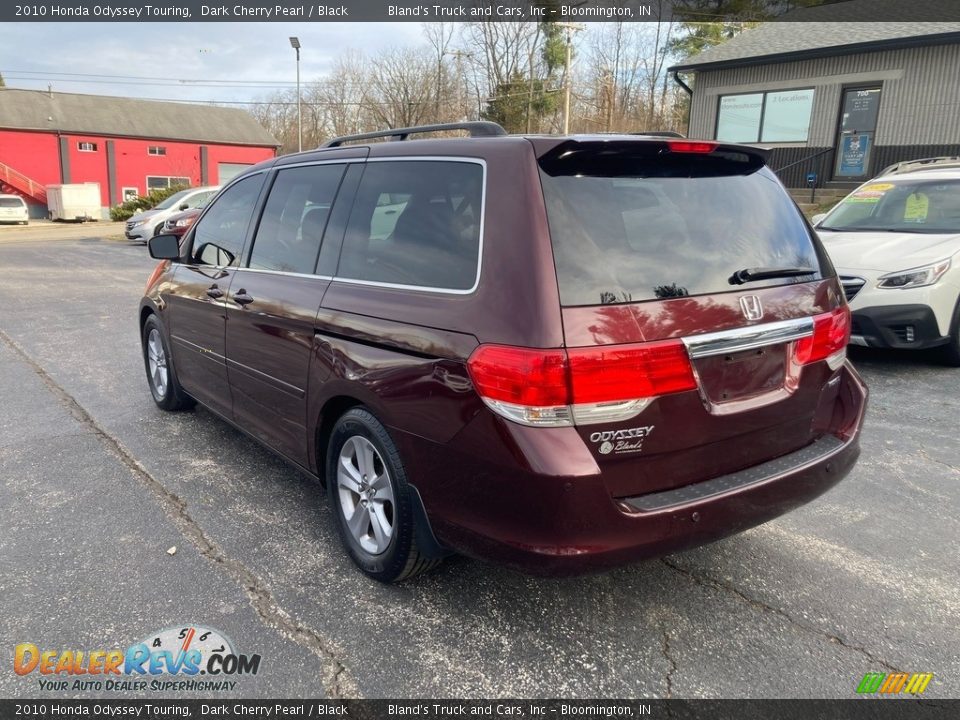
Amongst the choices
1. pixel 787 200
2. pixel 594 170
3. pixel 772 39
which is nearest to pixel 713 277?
pixel 594 170

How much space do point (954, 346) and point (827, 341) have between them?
4638mm

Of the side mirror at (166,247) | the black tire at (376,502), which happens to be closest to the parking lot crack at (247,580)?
the black tire at (376,502)

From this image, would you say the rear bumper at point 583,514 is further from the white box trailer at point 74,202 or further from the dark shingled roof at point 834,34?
the white box trailer at point 74,202

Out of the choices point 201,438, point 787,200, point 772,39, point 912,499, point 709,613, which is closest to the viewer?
point 709,613

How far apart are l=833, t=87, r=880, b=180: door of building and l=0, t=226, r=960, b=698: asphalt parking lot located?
16.5 metres

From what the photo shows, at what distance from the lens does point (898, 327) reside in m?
6.16

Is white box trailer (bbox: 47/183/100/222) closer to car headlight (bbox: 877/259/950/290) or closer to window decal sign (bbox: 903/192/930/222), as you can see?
window decal sign (bbox: 903/192/930/222)

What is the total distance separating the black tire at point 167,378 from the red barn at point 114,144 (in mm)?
42939

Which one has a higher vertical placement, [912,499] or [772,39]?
[772,39]

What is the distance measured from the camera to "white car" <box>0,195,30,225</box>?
107 ft

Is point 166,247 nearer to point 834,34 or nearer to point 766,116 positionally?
point 766,116

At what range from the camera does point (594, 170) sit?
2.56 meters

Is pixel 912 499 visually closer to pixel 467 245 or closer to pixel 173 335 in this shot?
pixel 467 245

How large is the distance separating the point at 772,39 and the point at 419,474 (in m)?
22.7
